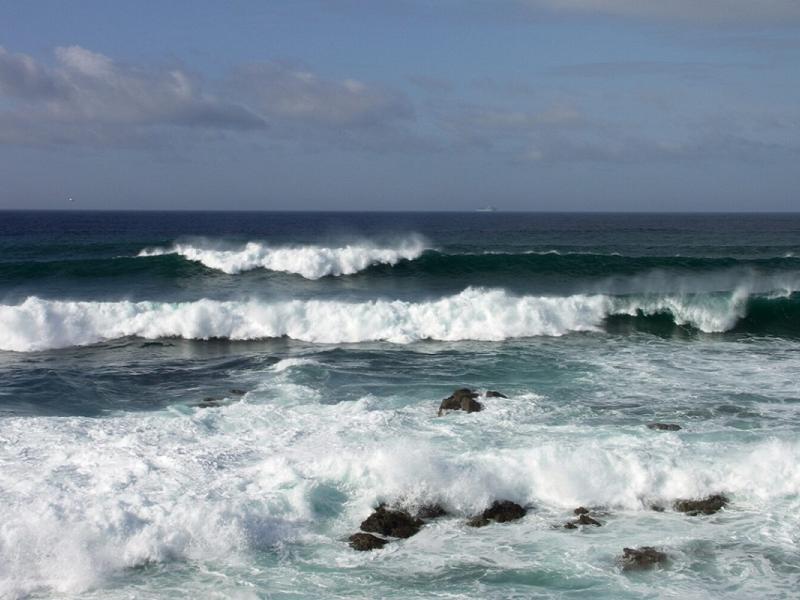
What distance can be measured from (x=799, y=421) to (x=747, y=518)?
4.20m

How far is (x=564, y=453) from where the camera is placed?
10.8 m

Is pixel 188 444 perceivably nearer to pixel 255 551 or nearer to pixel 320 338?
pixel 255 551

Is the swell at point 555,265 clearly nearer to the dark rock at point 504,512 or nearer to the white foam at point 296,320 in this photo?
the white foam at point 296,320

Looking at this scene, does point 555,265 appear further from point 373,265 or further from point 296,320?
point 296,320

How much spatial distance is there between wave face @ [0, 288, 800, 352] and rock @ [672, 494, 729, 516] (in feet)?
38.7

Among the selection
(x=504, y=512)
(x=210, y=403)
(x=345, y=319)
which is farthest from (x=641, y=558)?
(x=345, y=319)

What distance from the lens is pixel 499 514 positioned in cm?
966

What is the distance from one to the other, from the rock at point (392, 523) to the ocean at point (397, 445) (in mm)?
192

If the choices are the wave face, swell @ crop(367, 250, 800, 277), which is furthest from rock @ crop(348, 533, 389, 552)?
swell @ crop(367, 250, 800, 277)

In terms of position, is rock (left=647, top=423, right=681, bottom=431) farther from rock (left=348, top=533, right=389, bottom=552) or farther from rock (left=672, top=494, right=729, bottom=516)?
rock (left=348, top=533, right=389, bottom=552)

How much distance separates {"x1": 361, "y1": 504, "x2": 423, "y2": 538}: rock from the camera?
361 inches

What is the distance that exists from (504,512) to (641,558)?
1.81m

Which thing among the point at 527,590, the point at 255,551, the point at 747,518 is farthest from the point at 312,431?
the point at 747,518

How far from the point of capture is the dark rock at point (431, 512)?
31.8 ft
